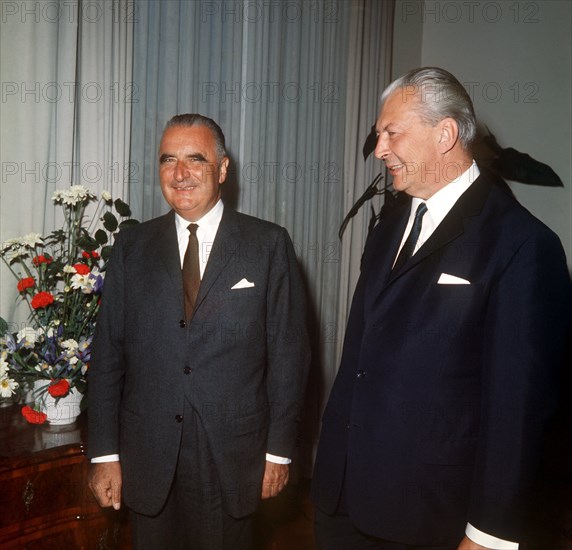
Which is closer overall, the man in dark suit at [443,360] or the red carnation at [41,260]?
the man in dark suit at [443,360]

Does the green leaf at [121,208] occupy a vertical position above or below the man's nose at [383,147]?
below

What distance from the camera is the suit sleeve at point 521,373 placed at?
119 centimetres

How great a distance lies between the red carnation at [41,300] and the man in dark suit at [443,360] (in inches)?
43.6

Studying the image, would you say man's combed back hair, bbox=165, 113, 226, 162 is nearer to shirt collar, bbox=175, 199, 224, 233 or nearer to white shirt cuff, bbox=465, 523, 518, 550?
shirt collar, bbox=175, 199, 224, 233

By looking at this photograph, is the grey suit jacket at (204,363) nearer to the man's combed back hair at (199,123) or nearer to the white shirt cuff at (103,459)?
the white shirt cuff at (103,459)

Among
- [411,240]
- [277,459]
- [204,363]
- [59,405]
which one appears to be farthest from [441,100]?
[59,405]

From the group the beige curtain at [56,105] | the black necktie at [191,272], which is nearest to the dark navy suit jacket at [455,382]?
the black necktie at [191,272]

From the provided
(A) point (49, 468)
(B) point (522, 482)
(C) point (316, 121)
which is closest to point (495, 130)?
(C) point (316, 121)

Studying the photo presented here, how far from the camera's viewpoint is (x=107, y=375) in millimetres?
1822

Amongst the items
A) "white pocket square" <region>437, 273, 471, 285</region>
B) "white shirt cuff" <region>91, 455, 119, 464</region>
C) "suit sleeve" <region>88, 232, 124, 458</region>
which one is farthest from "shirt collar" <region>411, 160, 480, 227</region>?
"white shirt cuff" <region>91, 455, 119, 464</region>

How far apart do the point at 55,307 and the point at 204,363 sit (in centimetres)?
78

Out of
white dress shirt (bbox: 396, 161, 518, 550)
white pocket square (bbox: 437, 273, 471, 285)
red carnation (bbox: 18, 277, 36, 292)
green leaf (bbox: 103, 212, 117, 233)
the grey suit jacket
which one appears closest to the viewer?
white pocket square (bbox: 437, 273, 471, 285)

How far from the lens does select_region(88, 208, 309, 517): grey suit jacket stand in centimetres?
176

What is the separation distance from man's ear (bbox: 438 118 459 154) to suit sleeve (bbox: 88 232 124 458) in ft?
3.42
